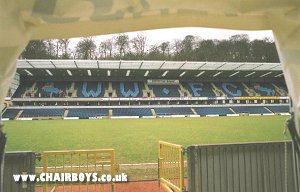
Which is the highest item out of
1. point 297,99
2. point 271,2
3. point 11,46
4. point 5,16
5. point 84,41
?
point 84,41

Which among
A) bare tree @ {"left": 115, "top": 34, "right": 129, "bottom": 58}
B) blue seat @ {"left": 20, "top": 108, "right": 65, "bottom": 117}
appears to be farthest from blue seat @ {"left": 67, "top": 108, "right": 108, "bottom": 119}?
bare tree @ {"left": 115, "top": 34, "right": 129, "bottom": 58}

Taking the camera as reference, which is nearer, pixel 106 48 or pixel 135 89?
Result: pixel 106 48

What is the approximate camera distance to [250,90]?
2002 inches

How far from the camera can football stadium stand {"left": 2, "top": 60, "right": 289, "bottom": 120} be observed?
1593 inches

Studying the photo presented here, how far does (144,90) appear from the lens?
48594mm

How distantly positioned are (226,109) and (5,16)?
44.5 m

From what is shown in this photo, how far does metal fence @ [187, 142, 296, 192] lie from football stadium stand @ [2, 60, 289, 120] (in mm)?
32977

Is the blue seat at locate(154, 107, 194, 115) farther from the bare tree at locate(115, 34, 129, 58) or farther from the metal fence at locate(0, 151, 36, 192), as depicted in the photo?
the metal fence at locate(0, 151, 36, 192)

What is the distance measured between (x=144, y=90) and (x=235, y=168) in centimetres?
4383

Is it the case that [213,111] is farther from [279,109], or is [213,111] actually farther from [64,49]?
[64,49]

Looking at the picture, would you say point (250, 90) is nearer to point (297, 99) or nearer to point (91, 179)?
point (91, 179)

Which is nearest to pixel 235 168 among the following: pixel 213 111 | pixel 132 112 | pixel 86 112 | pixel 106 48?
pixel 132 112

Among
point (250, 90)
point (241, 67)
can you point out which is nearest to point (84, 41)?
point (241, 67)

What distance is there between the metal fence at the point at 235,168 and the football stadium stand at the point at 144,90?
33.0m
